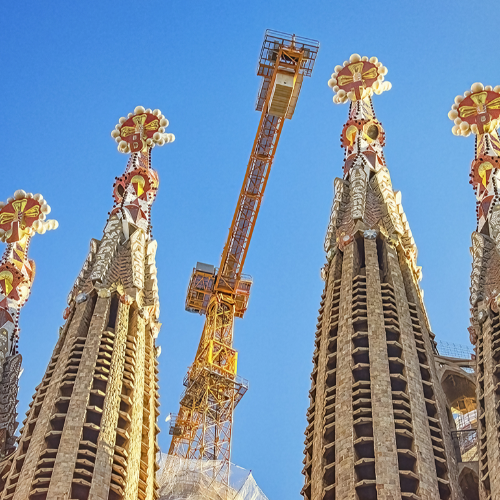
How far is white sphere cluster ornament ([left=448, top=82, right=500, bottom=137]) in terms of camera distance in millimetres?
60062

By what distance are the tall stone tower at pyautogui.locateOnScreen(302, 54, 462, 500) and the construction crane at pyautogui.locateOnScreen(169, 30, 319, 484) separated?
4983mm

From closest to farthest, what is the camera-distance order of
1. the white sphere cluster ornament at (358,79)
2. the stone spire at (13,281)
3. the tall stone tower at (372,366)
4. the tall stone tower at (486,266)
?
the tall stone tower at (486,266) < the tall stone tower at (372,366) < the stone spire at (13,281) < the white sphere cluster ornament at (358,79)

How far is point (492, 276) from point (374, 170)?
1258 cm

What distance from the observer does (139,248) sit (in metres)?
58.0

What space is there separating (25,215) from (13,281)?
4.87 m

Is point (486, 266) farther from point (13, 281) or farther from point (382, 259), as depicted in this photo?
point (13, 281)

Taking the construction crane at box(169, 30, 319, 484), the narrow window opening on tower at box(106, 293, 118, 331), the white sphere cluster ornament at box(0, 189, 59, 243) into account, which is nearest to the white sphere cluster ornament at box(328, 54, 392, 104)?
the construction crane at box(169, 30, 319, 484)

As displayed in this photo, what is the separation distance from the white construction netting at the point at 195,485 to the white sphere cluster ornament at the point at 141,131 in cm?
1979

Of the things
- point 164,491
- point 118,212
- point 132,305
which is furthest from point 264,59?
point 164,491

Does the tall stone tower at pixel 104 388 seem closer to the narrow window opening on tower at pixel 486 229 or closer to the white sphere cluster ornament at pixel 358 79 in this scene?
the white sphere cluster ornament at pixel 358 79

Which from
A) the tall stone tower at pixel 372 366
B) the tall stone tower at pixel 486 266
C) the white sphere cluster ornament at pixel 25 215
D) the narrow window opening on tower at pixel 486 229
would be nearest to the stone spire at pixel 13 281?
the white sphere cluster ornament at pixel 25 215

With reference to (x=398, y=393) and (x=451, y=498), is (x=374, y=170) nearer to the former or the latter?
(x=398, y=393)

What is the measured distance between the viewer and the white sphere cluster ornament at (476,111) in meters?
60.1

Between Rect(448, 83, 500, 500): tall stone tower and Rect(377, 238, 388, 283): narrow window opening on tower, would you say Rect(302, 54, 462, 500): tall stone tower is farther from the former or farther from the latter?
Rect(448, 83, 500, 500): tall stone tower
